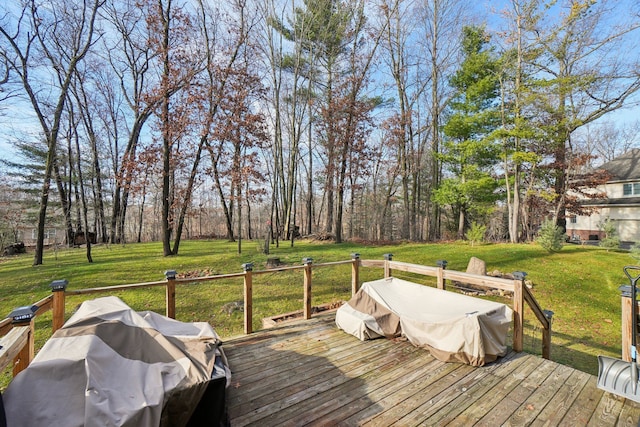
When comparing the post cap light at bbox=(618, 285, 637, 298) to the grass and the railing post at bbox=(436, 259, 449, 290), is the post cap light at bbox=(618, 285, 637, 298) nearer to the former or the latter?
the railing post at bbox=(436, 259, 449, 290)

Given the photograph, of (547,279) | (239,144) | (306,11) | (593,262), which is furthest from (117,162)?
(593,262)

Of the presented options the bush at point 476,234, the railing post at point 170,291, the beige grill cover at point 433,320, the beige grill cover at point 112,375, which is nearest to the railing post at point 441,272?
the beige grill cover at point 433,320

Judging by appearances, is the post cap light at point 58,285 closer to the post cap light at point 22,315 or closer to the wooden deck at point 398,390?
the post cap light at point 22,315

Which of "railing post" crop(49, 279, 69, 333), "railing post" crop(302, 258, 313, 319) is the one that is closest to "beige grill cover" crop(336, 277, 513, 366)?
"railing post" crop(302, 258, 313, 319)

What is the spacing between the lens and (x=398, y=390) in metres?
2.61

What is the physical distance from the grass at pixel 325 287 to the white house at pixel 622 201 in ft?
46.5

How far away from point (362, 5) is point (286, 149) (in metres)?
9.72

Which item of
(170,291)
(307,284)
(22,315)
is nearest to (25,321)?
(22,315)

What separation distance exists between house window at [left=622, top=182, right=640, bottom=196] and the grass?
1502cm

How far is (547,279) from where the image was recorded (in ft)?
23.3

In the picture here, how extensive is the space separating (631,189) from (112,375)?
93.0 feet

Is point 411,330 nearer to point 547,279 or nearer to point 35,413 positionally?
point 35,413

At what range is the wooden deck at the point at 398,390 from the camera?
2.25 m

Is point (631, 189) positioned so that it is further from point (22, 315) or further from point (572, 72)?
point (22, 315)
